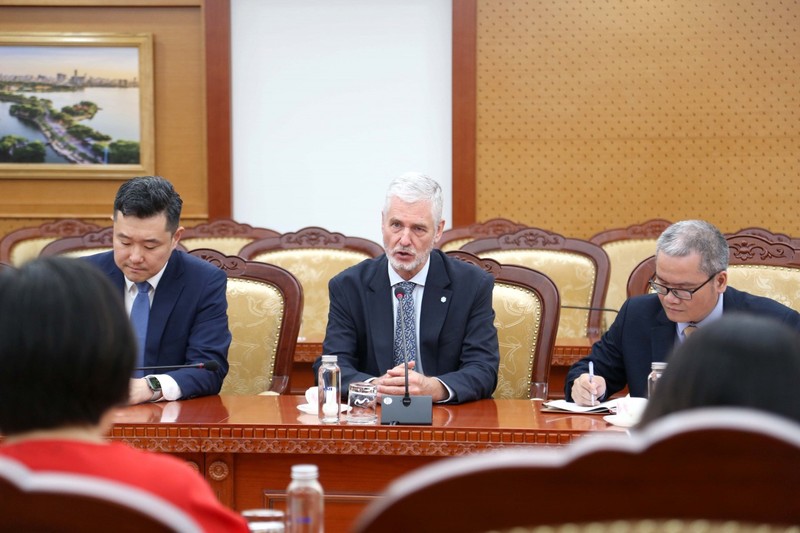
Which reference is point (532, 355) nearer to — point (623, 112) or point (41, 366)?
point (41, 366)

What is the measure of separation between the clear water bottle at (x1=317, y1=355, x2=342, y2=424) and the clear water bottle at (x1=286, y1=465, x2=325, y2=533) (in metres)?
0.91

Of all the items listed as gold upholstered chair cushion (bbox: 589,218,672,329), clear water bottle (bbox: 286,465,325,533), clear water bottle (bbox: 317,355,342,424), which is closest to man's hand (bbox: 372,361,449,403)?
clear water bottle (bbox: 317,355,342,424)

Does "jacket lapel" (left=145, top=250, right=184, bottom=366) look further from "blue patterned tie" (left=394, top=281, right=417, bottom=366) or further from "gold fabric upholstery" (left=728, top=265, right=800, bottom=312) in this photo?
"gold fabric upholstery" (left=728, top=265, right=800, bottom=312)

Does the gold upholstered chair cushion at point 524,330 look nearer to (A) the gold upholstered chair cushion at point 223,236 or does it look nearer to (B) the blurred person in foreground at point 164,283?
(B) the blurred person in foreground at point 164,283

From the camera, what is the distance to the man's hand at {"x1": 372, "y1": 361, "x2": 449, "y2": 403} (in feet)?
9.14

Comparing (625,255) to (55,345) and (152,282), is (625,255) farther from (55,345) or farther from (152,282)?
(55,345)

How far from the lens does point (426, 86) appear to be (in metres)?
6.88

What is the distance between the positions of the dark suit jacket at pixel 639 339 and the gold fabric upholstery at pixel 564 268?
1.14 meters

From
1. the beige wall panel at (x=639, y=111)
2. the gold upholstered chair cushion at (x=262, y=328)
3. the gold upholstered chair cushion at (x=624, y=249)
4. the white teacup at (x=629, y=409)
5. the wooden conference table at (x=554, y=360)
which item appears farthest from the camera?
the beige wall panel at (x=639, y=111)

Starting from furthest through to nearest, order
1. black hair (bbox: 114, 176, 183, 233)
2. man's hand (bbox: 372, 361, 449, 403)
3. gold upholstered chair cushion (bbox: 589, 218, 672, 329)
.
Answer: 1. gold upholstered chair cushion (bbox: 589, 218, 672, 329)
2. black hair (bbox: 114, 176, 183, 233)
3. man's hand (bbox: 372, 361, 449, 403)

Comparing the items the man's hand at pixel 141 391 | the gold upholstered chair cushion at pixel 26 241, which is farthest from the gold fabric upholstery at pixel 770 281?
the gold upholstered chair cushion at pixel 26 241

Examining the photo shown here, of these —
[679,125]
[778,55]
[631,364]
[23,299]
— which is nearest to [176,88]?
[679,125]

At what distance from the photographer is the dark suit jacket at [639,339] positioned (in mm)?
3031

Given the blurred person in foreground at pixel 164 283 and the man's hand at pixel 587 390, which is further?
the blurred person in foreground at pixel 164 283
